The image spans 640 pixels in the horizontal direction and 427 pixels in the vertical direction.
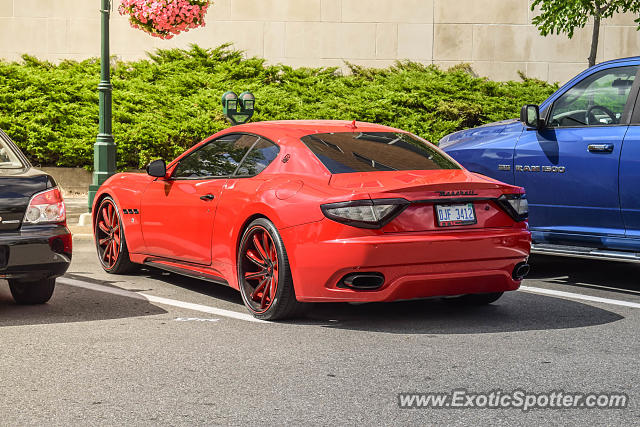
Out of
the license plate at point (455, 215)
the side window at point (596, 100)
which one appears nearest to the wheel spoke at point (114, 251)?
the license plate at point (455, 215)

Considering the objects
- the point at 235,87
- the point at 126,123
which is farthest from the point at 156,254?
the point at 235,87

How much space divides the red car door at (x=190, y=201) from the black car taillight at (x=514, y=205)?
2070 millimetres

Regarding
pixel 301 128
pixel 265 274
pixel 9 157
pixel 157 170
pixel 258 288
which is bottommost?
pixel 258 288

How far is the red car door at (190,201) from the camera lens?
26.0 feet

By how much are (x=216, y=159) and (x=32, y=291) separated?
5.85ft

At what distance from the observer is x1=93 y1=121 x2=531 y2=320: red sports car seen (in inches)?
264

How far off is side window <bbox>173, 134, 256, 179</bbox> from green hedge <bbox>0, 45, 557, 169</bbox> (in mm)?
8629

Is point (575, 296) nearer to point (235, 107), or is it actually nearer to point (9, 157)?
point (9, 157)

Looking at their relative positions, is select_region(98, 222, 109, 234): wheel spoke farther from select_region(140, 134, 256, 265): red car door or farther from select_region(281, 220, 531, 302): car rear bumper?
select_region(281, 220, 531, 302): car rear bumper

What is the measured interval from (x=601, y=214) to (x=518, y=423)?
4.29 metres

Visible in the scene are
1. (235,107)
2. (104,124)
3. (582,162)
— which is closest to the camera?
(582,162)

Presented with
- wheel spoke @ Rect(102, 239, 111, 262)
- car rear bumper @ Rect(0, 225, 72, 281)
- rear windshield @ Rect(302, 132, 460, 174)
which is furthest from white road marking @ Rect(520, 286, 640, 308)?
car rear bumper @ Rect(0, 225, 72, 281)

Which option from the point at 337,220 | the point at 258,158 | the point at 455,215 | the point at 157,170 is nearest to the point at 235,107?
the point at 157,170

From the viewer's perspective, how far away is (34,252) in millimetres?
7117
